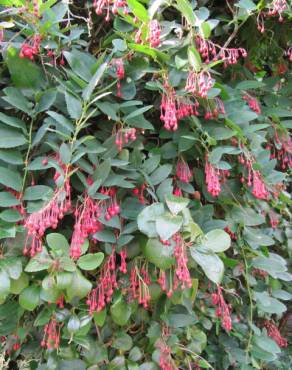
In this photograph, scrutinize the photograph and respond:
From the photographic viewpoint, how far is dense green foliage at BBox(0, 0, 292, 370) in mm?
786

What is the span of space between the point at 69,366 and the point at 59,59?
669 mm

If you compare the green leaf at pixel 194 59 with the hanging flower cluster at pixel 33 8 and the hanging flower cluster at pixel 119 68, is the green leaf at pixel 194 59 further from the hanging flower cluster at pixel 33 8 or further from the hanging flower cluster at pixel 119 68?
the hanging flower cluster at pixel 33 8

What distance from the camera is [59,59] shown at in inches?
37.8

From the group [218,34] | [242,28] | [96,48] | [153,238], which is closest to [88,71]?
[96,48]

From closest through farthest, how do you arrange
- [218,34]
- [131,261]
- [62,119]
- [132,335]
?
[62,119]
[131,261]
[132,335]
[218,34]

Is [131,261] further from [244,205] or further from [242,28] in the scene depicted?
[242,28]

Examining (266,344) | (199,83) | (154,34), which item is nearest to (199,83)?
(199,83)

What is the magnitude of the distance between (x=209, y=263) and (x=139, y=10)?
1.58 feet

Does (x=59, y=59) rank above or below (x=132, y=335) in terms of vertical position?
above

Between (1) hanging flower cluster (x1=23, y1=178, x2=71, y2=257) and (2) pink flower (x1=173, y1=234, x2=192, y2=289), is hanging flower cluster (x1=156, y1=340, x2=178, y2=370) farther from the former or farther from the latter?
(1) hanging flower cluster (x1=23, y1=178, x2=71, y2=257)

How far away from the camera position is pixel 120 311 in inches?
34.3

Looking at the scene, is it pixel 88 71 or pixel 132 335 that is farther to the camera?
pixel 132 335

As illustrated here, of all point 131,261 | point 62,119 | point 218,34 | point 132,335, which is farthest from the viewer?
point 218,34

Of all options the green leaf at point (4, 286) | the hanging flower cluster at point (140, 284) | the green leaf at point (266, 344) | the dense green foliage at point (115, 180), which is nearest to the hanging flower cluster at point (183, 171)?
the dense green foliage at point (115, 180)
